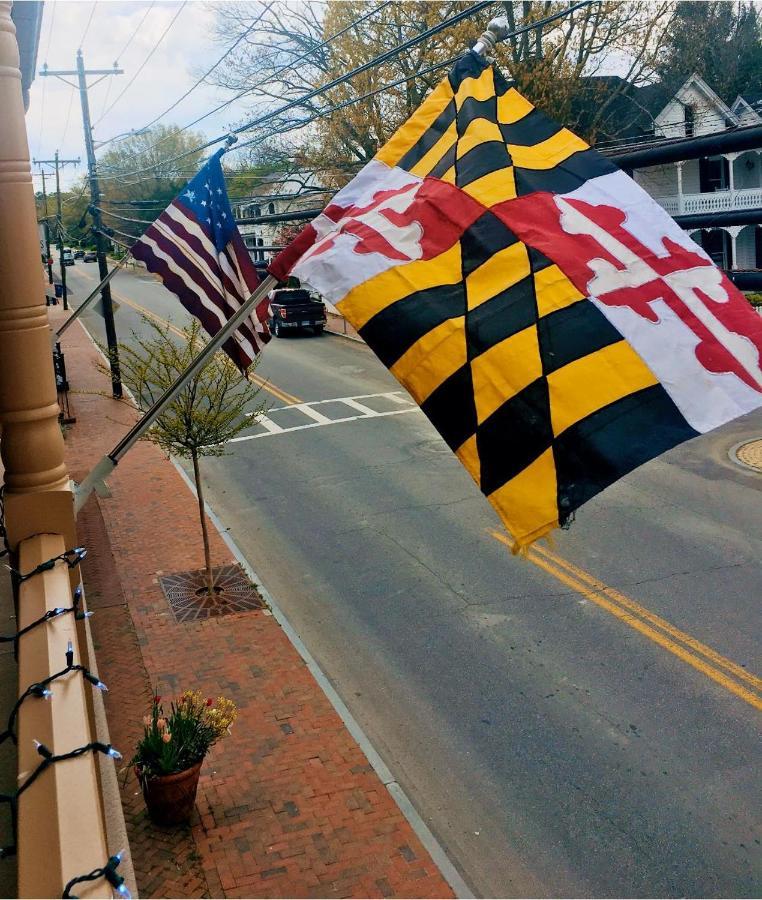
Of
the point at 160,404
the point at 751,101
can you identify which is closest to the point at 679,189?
the point at 751,101

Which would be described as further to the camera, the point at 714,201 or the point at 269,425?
the point at 714,201

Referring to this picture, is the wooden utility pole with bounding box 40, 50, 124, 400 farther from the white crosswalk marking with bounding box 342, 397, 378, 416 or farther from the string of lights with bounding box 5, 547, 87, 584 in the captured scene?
the string of lights with bounding box 5, 547, 87, 584

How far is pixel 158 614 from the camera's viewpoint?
1174 cm

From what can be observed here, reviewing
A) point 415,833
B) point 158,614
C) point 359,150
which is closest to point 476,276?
point 415,833

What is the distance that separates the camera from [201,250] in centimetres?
995

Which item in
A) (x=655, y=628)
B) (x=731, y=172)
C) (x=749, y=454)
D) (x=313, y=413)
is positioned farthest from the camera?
(x=731, y=172)

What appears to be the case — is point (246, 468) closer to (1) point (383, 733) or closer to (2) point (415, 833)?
(1) point (383, 733)

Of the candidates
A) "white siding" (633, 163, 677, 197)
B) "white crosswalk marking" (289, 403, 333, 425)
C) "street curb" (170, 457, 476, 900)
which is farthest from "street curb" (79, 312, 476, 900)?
"white siding" (633, 163, 677, 197)

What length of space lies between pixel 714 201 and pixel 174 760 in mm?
34561

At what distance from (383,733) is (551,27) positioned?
29.2 metres

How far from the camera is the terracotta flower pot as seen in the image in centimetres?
741

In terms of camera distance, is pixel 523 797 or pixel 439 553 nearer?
pixel 523 797

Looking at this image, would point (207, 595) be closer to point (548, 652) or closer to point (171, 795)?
point (548, 652)

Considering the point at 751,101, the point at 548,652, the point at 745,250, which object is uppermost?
the point at 751,101
